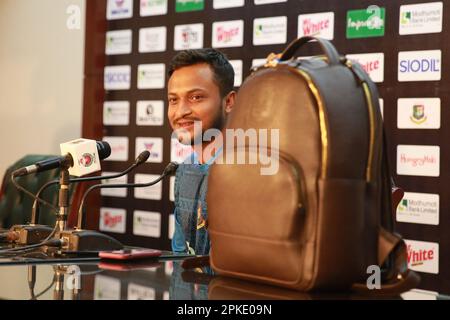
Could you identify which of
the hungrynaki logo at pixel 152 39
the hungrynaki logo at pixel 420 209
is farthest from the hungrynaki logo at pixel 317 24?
the hungrynaki logo at pixel 152 39

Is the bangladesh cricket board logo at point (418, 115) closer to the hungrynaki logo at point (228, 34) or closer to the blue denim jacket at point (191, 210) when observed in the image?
the hungrynaki logo at point (228, 34)

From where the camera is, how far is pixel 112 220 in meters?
4.48

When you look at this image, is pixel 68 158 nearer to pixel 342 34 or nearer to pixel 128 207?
pixel 342 34

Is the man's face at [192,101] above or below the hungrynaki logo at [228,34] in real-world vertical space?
below

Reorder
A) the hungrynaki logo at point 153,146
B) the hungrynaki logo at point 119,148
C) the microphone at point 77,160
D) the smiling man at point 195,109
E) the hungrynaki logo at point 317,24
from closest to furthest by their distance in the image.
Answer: the microphone at point 77,160 → the smiling man at point 195,109 → the hungrynaki logo at point 317,24 → the hungrynaki logo at point 153,146 → the hungrynaki logo at point 119,148

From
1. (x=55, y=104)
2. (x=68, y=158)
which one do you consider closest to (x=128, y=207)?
(x=55, y=104)

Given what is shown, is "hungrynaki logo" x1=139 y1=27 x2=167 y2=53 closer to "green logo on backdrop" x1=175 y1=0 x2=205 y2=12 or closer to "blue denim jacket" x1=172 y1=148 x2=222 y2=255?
"green logo on backdrop" x1=175 y1=0 x2=205 y2=12

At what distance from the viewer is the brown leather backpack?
1.08 m

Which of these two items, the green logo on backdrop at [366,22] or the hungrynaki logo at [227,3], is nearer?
the green logo on backdrop at [366,22]

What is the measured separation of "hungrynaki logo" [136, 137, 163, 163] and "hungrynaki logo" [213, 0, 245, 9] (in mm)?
834

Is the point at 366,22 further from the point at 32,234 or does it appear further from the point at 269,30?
the point at 32,234

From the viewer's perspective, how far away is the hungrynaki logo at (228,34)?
12.6ft

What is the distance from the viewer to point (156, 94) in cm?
428
